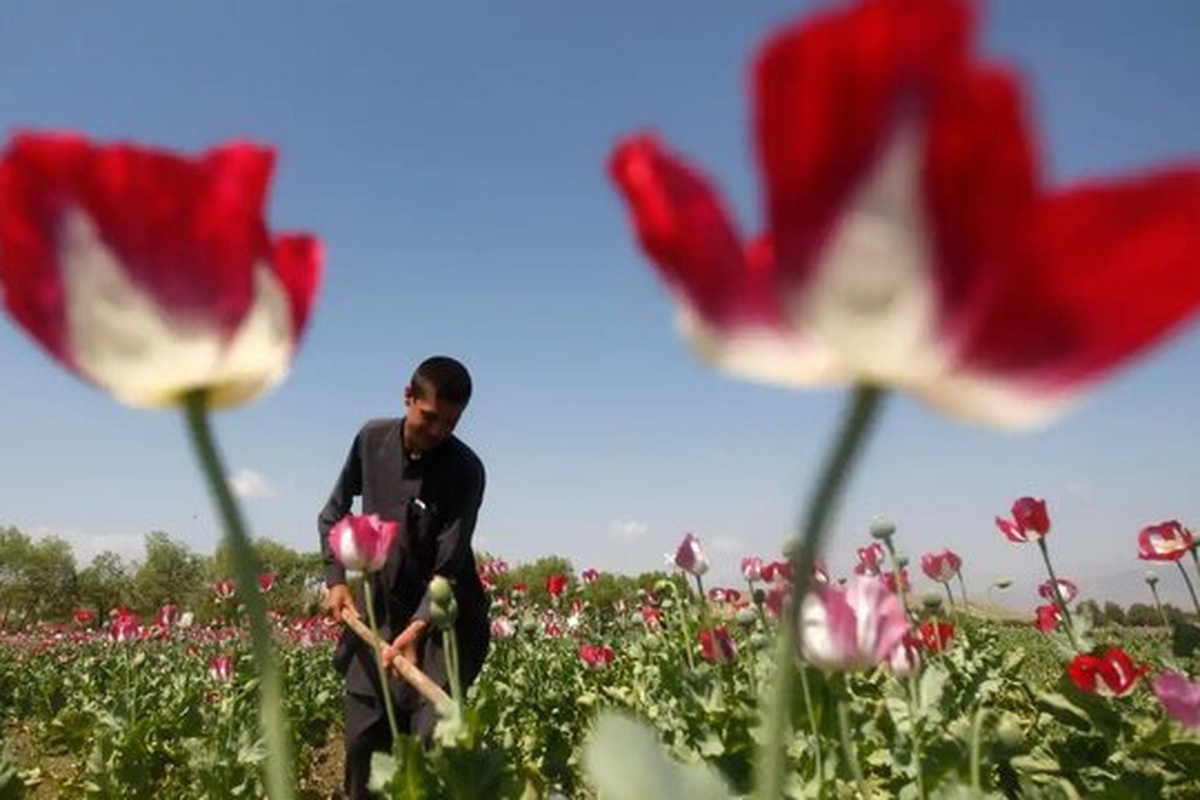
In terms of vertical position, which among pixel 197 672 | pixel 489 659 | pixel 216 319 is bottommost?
pixel 216 319

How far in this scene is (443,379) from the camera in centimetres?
404

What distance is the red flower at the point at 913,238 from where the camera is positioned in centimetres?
40

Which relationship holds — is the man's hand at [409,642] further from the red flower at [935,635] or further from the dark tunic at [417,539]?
the red flower at [935,635]

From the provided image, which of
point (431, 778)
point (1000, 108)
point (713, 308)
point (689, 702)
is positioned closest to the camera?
point (1000, 108)

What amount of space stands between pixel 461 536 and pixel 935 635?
1.98 metres

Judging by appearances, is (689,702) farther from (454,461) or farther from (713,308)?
(713,308)

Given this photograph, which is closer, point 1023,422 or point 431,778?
point 1023,422

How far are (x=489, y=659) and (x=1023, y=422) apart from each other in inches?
385

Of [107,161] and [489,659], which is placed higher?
[489,659]

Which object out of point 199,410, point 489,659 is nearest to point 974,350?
point 199,410

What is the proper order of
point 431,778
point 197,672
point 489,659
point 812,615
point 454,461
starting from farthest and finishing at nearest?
point 197,672
point 489,659
point 454,461
point 431,778
point 812,615

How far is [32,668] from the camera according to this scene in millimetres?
16281

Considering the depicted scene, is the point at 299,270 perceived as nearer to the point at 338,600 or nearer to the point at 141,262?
the point at 141,262

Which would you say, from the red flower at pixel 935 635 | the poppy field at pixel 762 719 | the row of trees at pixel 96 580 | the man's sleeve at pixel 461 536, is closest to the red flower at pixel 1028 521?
the poppy field at pixel 762 719
